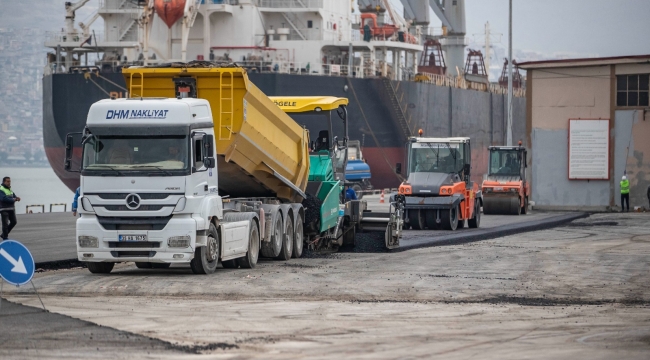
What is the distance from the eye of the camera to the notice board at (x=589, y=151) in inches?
1713

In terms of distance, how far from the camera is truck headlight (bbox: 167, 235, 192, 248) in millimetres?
16297

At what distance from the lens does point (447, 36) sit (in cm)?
8681

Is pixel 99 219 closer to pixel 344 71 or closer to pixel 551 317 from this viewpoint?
pixel 551 317

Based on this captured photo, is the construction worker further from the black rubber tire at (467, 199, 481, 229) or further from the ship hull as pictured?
the ship hull

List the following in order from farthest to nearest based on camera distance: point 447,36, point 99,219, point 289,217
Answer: point 447,36
point 289,217
point 99,219

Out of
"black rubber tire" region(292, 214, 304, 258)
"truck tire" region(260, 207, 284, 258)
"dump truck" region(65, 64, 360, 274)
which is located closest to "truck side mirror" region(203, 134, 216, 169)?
"dump truck" region(65, 64, 360, 274)

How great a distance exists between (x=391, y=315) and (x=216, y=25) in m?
46.7

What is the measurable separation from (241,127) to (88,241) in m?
3.06

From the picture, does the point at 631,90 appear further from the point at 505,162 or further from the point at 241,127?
the point at 241,127

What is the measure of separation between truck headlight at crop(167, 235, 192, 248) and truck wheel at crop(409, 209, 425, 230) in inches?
571

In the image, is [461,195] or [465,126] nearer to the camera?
[461,195]

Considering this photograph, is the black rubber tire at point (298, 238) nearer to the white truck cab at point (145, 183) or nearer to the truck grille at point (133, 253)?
the white truck cab at point (145, 183)

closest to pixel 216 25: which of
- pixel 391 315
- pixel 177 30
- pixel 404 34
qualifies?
pixel 177 30

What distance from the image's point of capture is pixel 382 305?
1339cm
